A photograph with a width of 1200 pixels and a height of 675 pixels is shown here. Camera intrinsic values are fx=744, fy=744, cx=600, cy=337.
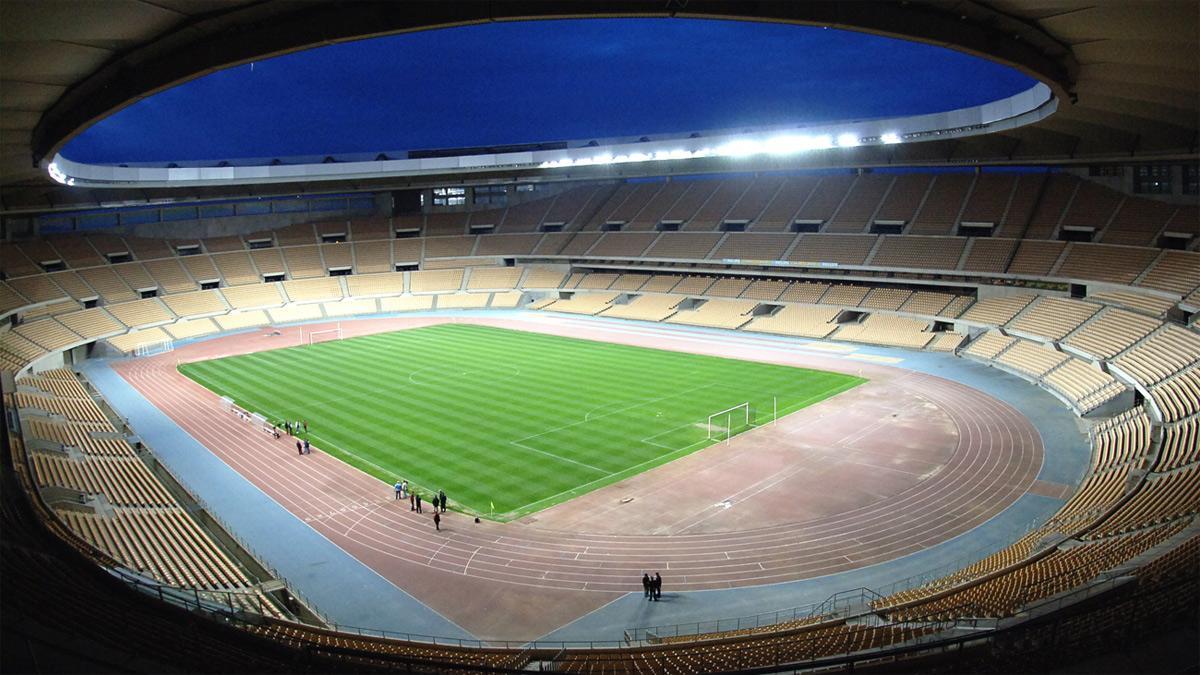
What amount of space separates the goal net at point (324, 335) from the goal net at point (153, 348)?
7933 mm

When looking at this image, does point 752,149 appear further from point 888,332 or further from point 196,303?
point 196,303

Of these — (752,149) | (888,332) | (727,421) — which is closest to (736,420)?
(727,421)

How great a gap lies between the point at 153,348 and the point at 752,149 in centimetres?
3910

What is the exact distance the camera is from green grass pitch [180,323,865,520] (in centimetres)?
2297

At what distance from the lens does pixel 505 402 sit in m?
30.6

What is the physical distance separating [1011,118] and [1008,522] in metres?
20.7

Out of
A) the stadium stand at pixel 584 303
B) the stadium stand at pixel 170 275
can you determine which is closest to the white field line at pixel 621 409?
the stadium stand at pixel 584 303

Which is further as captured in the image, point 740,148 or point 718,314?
point 740,148

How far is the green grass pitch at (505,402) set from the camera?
23.0 metres

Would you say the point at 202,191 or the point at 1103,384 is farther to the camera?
the point at 202,191

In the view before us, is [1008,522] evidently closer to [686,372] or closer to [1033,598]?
[1033,598]

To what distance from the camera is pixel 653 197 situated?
63781 millimetres

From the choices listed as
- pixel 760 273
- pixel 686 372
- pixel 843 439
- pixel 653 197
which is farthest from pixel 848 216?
pixel 843 439

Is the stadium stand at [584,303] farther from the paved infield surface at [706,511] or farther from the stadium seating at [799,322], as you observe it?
the paved infield surface at [706,511]
